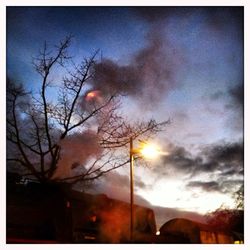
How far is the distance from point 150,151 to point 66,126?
56cm

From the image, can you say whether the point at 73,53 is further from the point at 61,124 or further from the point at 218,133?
the point at 218,133

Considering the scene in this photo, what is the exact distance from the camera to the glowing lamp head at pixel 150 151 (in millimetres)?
3051

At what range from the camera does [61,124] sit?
3049mm

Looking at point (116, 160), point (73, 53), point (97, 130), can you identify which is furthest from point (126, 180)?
point (73, 53)

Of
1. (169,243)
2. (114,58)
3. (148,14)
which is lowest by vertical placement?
(169,243)

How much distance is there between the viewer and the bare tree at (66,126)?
9.86 feet

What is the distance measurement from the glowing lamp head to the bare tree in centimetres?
8

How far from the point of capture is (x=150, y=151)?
3055 millimetres

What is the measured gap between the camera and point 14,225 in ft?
9.75

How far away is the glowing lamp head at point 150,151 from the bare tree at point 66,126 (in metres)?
0.08

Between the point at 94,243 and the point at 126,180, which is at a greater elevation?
the point at 126,180

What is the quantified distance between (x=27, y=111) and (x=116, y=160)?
65cm
